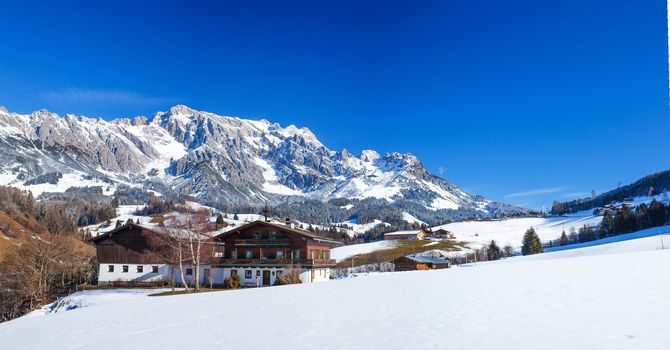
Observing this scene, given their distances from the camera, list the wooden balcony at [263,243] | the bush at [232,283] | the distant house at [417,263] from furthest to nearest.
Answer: the distant house at [417,263] < the wooden balcony at [263,243] < the bush at [232,283]

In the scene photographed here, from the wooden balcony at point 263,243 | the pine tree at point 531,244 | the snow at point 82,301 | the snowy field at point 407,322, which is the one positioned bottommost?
the snow at point 82,301

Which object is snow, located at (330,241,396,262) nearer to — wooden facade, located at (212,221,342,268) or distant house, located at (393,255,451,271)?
distant house, located at (393,255,451,271)

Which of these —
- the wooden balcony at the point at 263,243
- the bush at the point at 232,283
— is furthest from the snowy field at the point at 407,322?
the wooden balcony at the point at 263,243

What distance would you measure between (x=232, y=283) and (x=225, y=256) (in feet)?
28.2

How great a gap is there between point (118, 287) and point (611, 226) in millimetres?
157906

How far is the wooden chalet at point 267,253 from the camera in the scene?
2482 inches

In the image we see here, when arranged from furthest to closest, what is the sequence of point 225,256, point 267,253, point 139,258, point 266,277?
point 139,258, point 225,256, point 267,253, point 266,277

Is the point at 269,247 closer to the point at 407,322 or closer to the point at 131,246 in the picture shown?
the point at 131,246

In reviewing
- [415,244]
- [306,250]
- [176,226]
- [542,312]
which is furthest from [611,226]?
[542,312]

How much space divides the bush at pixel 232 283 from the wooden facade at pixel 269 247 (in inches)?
167

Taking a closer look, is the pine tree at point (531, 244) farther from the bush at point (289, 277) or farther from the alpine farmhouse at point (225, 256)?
the bush at point (289, 277)

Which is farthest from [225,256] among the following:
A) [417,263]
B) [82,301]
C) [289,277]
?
[417,263]

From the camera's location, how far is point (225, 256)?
6612 cm

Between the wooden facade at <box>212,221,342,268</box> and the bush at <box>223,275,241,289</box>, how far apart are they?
13.9ft
